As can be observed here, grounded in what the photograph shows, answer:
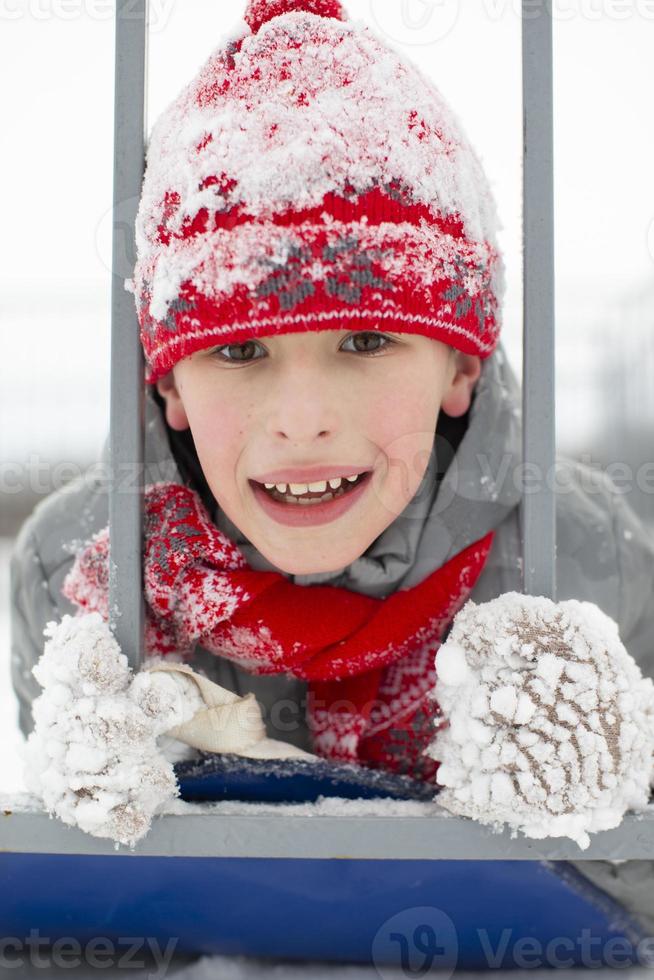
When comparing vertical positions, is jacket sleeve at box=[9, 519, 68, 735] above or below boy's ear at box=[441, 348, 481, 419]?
below

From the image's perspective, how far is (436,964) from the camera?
0.96 meters

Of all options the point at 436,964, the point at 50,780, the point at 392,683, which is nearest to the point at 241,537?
the point at 392,683

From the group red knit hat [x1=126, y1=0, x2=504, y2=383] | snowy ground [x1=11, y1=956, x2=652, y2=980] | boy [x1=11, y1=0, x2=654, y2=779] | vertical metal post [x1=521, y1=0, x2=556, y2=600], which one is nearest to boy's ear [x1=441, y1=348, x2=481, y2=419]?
boy [x1=11, y1=0, x2=654, y2=779]

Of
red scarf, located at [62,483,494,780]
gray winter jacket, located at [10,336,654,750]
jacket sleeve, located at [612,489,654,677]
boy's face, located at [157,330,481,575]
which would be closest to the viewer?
boy's face, located at [157,330,481,575]

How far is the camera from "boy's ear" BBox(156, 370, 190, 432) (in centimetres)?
117

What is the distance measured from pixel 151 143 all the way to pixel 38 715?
2.08 feet

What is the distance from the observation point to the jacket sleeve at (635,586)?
135 cm

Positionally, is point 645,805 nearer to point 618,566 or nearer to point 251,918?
point 251,918

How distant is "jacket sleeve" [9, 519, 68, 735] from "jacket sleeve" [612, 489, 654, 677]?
87cm

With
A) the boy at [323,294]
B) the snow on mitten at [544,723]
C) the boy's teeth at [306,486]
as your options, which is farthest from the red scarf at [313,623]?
the snow on mitten at [544,723]

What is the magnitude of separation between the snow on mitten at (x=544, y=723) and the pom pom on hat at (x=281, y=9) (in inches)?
27.2
